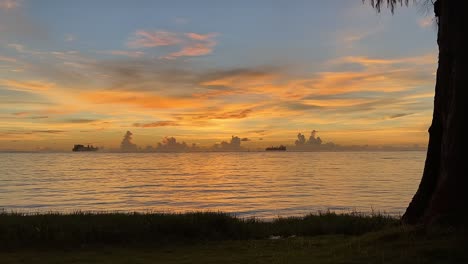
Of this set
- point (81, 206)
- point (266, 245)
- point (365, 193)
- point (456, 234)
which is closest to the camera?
point (456, 234)

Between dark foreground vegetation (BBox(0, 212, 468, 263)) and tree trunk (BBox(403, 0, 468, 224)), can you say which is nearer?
dark foreground vegetation (BBox(0, 212, 468, 263))

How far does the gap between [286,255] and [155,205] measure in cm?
3194

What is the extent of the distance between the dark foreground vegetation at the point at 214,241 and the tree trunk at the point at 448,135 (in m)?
0.81

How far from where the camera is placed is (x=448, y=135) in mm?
13281

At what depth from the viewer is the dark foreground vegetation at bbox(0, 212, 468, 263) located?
38.3 feet

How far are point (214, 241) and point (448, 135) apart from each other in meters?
8.74

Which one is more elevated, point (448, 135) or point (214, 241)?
point (448, 135)

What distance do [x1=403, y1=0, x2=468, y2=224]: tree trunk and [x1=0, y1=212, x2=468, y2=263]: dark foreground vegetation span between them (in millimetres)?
807

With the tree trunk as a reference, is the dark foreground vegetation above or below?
below

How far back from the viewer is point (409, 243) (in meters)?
12.0

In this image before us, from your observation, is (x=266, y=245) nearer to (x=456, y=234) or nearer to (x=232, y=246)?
(x=232, y=246)

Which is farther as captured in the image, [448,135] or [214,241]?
[214,241]

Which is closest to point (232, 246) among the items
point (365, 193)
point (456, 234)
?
point (456, 234)

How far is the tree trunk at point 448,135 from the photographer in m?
12.8
